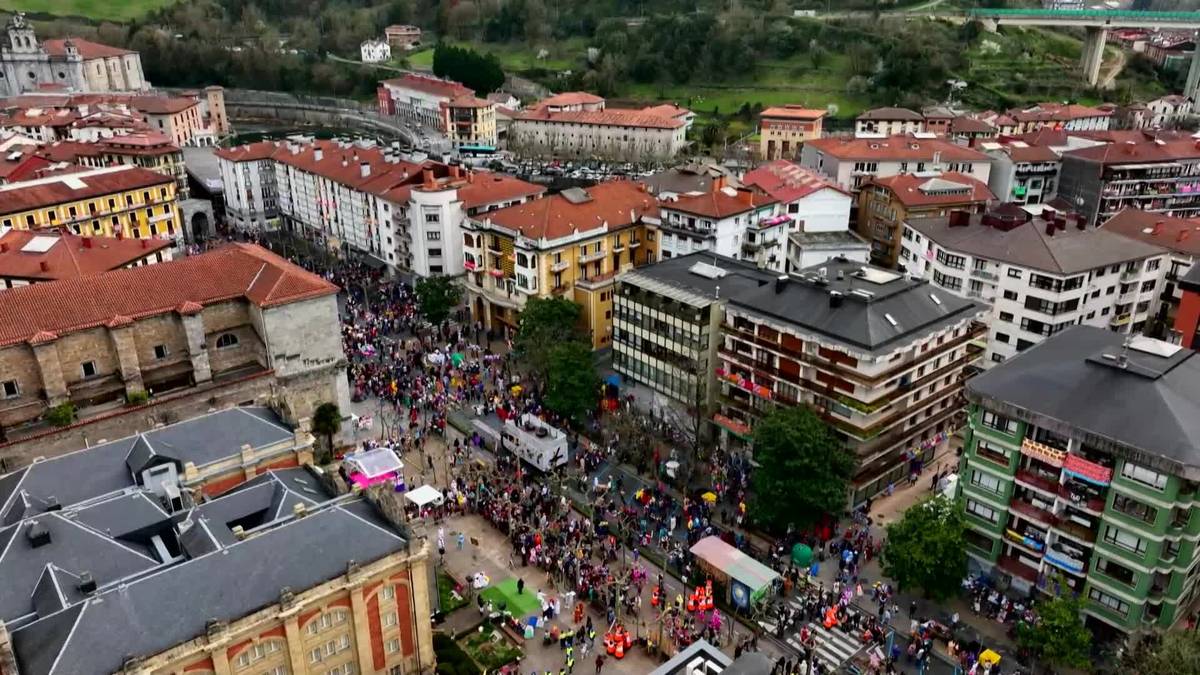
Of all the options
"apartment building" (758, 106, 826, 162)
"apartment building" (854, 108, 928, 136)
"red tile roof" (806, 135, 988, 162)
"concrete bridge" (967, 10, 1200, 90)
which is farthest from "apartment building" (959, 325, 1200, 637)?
"concrete bridge" (967, 10, 1200, 90)

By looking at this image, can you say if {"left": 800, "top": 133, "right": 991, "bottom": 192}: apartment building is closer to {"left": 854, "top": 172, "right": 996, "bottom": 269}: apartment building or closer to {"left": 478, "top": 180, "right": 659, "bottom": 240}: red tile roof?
{"left": 854, "top": 172, "right": 996, "bottom": 269}: apartment building

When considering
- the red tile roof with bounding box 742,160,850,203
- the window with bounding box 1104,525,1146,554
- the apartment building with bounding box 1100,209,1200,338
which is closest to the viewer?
the window with bounding box 1104,525,1146,554

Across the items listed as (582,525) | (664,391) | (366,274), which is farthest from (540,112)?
(582,525)

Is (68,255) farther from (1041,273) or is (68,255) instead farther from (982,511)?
(1041,273)

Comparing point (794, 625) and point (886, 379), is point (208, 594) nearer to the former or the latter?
point (794, 625)

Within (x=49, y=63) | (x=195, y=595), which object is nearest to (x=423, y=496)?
(x=195, y=595)

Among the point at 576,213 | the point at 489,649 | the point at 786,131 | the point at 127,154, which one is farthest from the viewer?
the point at 786,131

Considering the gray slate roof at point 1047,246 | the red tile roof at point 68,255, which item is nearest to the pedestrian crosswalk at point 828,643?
the gray slate roof at point 1047,246
